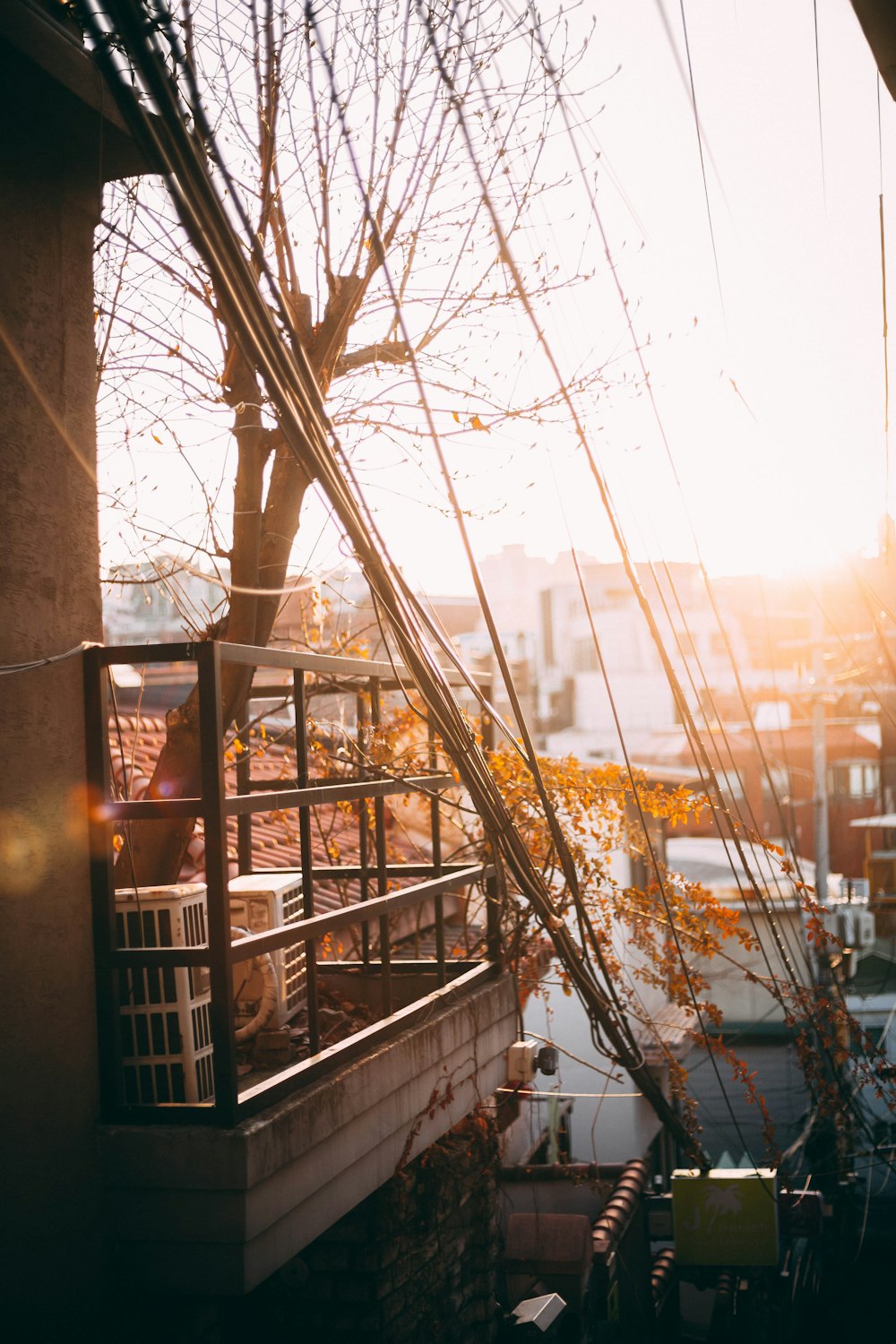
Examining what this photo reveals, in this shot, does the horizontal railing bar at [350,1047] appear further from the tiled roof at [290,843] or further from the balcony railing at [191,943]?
the tiled roof at [290,843]

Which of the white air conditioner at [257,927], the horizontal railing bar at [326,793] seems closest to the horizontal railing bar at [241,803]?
the horizontal railing bar at [326,793]

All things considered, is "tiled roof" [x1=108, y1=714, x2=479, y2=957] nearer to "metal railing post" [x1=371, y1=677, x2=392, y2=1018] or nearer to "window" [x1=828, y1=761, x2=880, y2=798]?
"metal railing post" [x1=371, y1=677, x2=392, y2=1018]

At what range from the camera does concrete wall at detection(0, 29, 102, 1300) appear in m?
4.03

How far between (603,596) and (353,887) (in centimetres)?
3882

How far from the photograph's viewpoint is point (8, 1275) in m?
3.91

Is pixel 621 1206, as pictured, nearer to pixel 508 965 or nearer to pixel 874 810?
pixel 508 965

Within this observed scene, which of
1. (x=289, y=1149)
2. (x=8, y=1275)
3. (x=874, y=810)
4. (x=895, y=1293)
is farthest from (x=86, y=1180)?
→ (x=874, y=810)

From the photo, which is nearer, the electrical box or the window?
the electrical box

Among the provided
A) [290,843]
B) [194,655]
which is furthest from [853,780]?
[194,655]

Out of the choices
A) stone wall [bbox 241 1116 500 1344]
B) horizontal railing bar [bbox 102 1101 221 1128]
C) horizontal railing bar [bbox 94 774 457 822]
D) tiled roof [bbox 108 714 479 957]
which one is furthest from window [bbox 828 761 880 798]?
horizontal railing bar [bbox 102 1101 221 1128]

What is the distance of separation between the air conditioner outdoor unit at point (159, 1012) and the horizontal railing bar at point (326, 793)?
48 cm

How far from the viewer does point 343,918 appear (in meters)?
5.16

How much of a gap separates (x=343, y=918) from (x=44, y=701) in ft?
5.41

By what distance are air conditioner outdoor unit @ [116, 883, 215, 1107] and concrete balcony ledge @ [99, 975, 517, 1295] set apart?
0.29 metres
